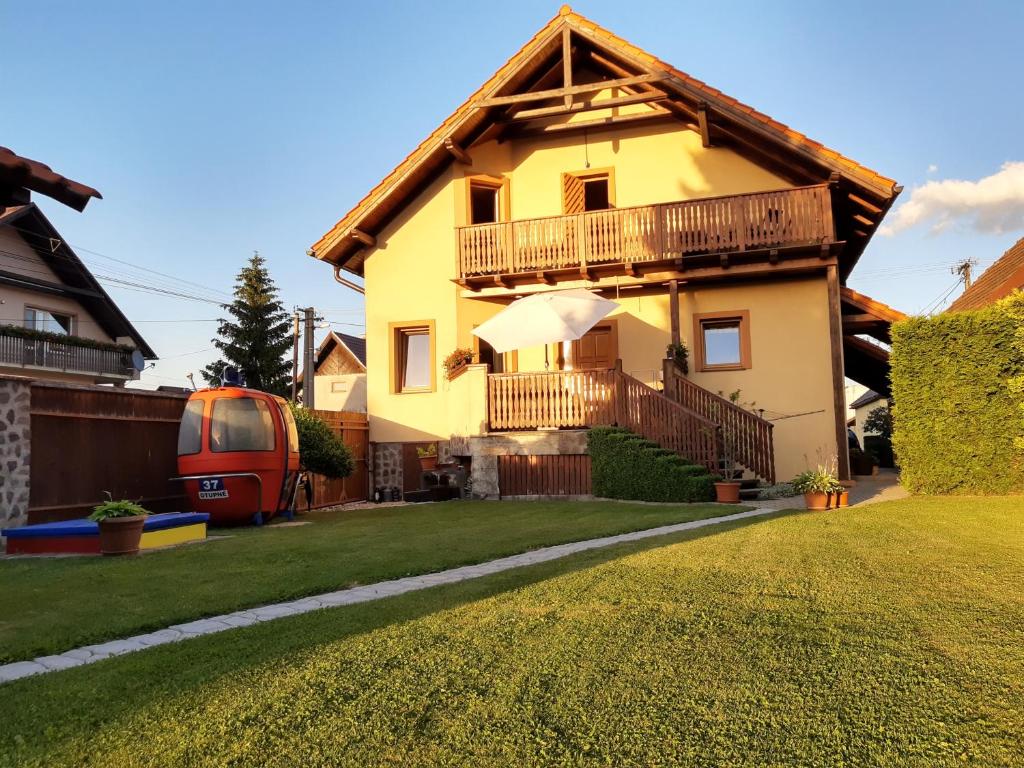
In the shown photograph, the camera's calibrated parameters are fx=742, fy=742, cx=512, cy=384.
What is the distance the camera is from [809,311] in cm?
1456

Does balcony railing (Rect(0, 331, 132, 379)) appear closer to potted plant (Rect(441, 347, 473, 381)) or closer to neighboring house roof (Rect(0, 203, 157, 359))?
neighboring house roof (Rect(0, 203, 157, 359))

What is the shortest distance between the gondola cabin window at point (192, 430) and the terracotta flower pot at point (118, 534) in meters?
2.96

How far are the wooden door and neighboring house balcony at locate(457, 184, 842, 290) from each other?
4.53ft

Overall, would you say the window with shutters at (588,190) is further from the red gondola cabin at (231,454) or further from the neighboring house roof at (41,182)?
the neighboring house roof at (41,182)

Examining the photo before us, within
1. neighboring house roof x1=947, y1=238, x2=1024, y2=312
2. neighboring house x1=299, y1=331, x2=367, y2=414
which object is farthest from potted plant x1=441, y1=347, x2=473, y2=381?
neighboring house x1=299, y1=331, x2=367, y2=414

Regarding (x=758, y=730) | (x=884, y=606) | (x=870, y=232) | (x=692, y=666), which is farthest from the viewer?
(x=870, y=232)

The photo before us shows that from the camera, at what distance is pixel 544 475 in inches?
541

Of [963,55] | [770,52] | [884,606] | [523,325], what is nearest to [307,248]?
[523,325]

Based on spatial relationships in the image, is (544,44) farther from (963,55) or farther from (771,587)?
(771,587)

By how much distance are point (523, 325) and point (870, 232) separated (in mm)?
7528

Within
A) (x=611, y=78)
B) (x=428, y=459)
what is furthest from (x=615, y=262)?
(x=428, y=459)

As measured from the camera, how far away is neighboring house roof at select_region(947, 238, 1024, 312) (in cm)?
1673

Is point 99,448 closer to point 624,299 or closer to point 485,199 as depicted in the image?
point 485,199

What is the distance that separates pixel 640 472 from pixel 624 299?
5.12 metres
